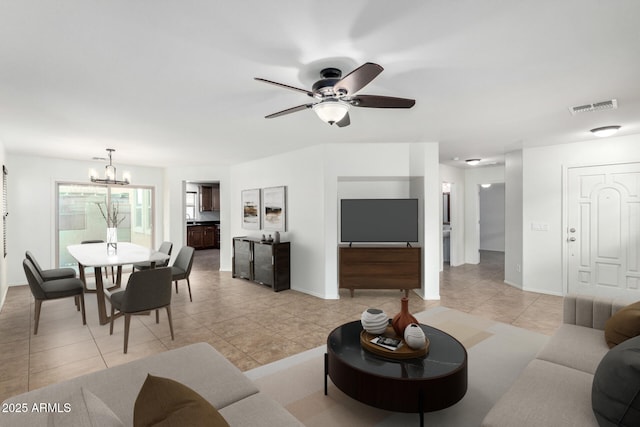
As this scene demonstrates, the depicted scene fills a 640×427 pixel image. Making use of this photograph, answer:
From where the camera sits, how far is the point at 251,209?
6.65 meters

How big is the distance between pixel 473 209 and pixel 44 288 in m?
8.17

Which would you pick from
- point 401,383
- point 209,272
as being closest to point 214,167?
point 209,272

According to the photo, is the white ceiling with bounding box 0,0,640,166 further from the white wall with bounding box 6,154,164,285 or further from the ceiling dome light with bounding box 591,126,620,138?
the white wall with bounding box 6,154,164,285

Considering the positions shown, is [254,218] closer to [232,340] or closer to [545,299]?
[232,340]

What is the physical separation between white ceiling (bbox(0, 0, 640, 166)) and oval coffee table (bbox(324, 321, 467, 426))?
2015mm

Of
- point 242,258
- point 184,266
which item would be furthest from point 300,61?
point 242,258

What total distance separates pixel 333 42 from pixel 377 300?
3.87 metres

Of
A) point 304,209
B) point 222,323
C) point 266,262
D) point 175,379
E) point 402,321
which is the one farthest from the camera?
point 266,262

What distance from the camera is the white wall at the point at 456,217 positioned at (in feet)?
24.9

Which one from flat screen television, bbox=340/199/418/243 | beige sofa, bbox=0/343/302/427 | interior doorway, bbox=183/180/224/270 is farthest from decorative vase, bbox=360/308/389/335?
interior doorway, bbox=183/180/224/270

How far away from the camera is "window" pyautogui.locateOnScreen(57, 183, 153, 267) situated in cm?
654

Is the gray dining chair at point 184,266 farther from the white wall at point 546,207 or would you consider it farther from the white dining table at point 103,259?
the white wall at point 546,207

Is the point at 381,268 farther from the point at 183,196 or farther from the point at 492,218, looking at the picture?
the point at 492,218

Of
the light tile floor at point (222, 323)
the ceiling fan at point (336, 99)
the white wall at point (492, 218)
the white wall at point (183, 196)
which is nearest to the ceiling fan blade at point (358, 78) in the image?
the ceiling fan at point (336, 99)
